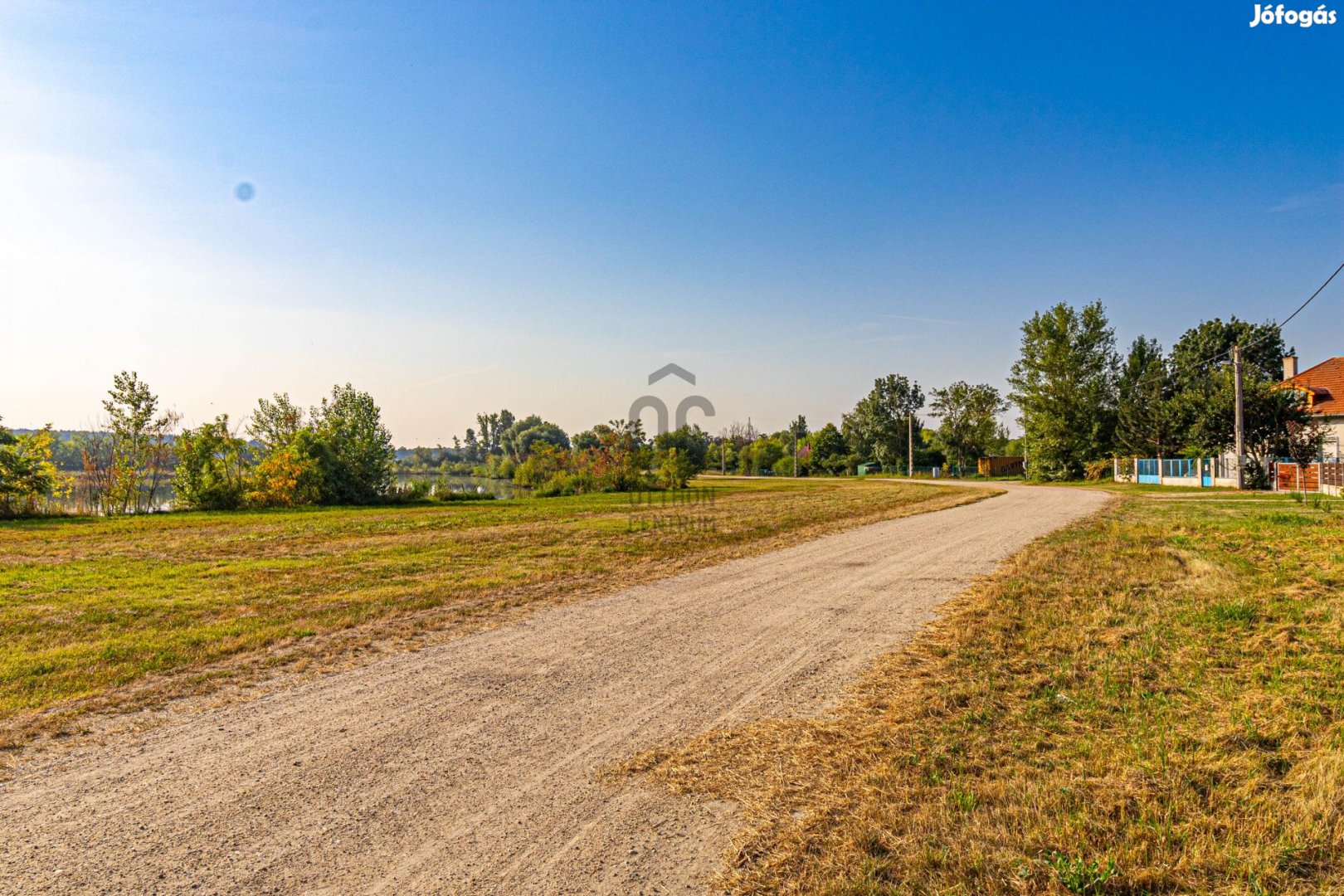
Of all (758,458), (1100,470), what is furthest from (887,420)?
(1100,470)

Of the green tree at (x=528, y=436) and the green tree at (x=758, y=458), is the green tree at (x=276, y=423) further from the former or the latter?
the green tree at (x=758, y=458)

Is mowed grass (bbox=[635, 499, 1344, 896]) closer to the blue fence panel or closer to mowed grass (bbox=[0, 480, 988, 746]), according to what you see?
mowed grass (bbox=[0, 480, 988, 746])

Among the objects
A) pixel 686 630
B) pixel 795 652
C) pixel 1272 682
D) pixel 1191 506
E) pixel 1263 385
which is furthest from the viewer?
pixel 1263 385

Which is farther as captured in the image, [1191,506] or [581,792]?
[1191,506]

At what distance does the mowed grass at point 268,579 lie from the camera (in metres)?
5.65

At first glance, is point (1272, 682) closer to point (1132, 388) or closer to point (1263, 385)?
point (1263, 385)

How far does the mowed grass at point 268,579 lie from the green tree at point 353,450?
261 inches

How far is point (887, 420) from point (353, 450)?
61249 mm

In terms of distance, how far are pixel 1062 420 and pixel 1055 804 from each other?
5480cm

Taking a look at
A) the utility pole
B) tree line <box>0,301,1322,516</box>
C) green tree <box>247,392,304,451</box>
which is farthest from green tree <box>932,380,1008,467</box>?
green tree <box>247,392,304,451</box>

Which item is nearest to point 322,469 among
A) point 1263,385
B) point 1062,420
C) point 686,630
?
point 686,630

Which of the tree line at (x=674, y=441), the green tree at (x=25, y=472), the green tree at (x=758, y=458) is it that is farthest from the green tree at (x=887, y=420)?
the green tree at (x=25, y=472)

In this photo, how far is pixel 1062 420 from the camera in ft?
164

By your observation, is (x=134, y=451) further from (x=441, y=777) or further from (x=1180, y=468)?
(x=1180, y=468)
